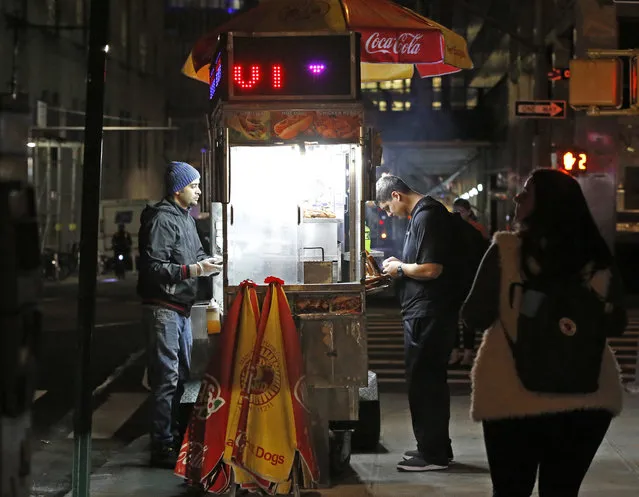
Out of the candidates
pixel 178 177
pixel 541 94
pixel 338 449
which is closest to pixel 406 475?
pixel 338 449

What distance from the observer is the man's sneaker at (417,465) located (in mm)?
6535

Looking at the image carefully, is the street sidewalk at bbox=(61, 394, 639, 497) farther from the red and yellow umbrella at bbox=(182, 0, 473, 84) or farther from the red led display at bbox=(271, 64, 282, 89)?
the red and yellow umbrella at bbox=(182, 0, 473, 84)

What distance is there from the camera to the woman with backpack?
3.75 m

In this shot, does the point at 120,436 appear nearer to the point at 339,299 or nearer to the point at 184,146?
the point at 339,299

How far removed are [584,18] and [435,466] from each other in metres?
18.0

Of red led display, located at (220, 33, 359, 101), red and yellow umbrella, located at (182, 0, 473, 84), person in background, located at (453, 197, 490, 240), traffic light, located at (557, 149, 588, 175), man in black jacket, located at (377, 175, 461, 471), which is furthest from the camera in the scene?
traffic light, located at (557, 149, 588, 175)

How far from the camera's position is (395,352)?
515 inches

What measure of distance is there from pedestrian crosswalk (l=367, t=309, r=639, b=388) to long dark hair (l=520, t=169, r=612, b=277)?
6771mm

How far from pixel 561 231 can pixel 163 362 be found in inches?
145

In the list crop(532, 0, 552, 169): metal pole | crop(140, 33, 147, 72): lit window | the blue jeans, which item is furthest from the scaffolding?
the blue jeans

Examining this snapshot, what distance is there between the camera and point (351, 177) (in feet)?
20.8

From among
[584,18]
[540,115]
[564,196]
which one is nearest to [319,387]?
[564,196]

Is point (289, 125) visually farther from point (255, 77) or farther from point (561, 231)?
point (561, 231)

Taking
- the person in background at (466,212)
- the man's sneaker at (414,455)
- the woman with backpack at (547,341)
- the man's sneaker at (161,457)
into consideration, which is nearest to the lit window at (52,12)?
the person in background at (466,212)
